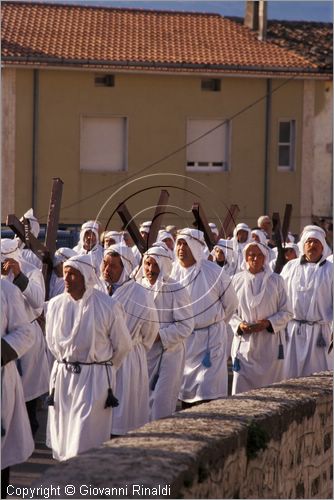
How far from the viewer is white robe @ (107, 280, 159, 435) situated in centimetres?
1120

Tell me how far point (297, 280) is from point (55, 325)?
176 inches

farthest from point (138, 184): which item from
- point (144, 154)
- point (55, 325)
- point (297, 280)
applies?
point (55, 325)

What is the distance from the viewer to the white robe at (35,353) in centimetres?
1237

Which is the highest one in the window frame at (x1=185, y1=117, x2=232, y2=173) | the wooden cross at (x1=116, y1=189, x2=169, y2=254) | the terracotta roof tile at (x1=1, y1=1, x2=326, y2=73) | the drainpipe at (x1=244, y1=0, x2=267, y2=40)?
the drainpipe at (x1=244, y1=0, x2=267, y2=40)

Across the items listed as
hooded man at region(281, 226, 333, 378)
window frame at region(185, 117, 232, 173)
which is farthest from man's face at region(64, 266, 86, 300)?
window frame at region(185, 117, 232, 173)

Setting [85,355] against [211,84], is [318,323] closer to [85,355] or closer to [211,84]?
[85,355]

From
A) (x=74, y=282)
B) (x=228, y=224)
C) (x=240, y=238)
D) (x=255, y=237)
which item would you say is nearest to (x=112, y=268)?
(x=74, y=282)

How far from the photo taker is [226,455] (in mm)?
7898

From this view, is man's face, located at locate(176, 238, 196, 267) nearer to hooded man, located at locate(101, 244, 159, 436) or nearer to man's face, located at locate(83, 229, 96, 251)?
hooded man, located at locate(101, 244, 159, 436)

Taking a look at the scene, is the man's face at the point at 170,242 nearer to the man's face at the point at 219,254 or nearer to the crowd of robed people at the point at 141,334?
the man's face at the point at 219,254

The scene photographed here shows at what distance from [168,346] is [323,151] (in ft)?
83.2

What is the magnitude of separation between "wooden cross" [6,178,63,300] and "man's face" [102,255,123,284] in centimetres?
314

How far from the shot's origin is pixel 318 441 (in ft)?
32.7

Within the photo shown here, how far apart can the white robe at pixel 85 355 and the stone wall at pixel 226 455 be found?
3.60 feet
